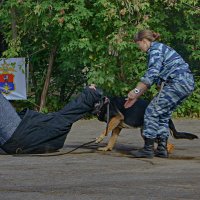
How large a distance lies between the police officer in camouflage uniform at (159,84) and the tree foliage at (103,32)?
600 centimetres

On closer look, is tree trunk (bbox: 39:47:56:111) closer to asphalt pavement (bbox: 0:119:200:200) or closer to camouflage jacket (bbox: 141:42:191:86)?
asphalt pavement (bbox: 0:119:200:200)

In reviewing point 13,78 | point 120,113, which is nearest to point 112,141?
point 120,113

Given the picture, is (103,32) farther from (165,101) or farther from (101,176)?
(101,176)

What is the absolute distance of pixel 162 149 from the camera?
10.2 metres

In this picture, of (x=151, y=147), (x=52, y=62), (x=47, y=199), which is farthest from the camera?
(x=52, y=62)

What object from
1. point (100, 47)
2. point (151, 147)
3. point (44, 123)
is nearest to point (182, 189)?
point (151, 147)

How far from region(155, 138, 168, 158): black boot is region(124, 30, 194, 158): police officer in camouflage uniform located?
155 mm

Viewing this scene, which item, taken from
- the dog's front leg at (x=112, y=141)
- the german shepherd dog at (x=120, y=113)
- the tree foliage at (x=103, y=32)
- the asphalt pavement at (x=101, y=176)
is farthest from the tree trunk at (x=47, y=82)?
the german shepherd dog at (x=120, y=113)

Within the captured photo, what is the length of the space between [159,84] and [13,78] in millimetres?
8095

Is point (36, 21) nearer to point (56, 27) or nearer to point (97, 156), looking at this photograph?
point (56, 27)

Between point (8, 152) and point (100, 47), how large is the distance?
662 cm

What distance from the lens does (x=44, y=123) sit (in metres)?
10.4

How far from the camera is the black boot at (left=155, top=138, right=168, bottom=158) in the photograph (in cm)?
1022

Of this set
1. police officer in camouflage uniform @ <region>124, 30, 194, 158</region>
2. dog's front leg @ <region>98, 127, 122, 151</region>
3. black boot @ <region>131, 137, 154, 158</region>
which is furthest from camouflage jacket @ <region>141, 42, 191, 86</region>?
dog's front leg @ <region>98, 127, 122, 151</region>
